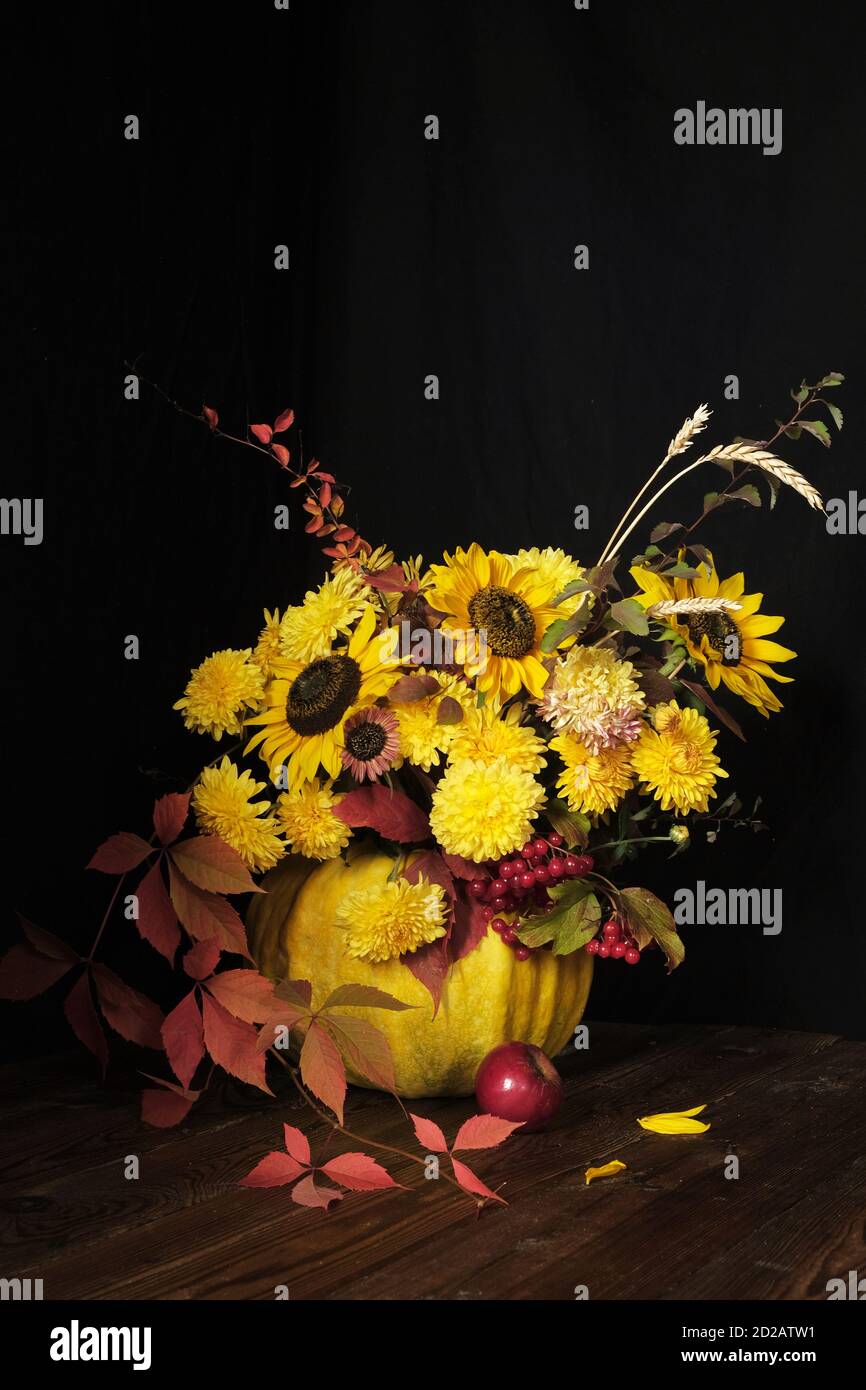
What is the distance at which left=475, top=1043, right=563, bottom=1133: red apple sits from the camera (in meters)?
1.09

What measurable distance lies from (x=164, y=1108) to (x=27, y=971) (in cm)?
17

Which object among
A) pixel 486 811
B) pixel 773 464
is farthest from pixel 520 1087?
pixel 773 464

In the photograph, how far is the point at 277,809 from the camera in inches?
48.4

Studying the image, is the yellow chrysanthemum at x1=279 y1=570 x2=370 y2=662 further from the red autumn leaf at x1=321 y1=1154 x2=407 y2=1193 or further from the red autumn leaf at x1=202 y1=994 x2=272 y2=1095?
the red autumn leaf at x1=321 y1=1154 x2=407 y2=1193

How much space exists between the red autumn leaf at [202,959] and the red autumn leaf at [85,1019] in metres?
0.11

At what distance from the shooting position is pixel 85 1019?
3.89 feet

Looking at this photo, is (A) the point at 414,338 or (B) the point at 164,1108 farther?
(A) the point at 414,338

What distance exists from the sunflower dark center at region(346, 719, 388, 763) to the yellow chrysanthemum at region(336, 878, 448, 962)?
11 cm

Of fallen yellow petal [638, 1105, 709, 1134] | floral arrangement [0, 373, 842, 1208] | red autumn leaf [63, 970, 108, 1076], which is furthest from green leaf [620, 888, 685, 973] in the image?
red autumn leaf [63, 970, 108, 1076]

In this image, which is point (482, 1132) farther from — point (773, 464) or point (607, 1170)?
point (773, 464)
